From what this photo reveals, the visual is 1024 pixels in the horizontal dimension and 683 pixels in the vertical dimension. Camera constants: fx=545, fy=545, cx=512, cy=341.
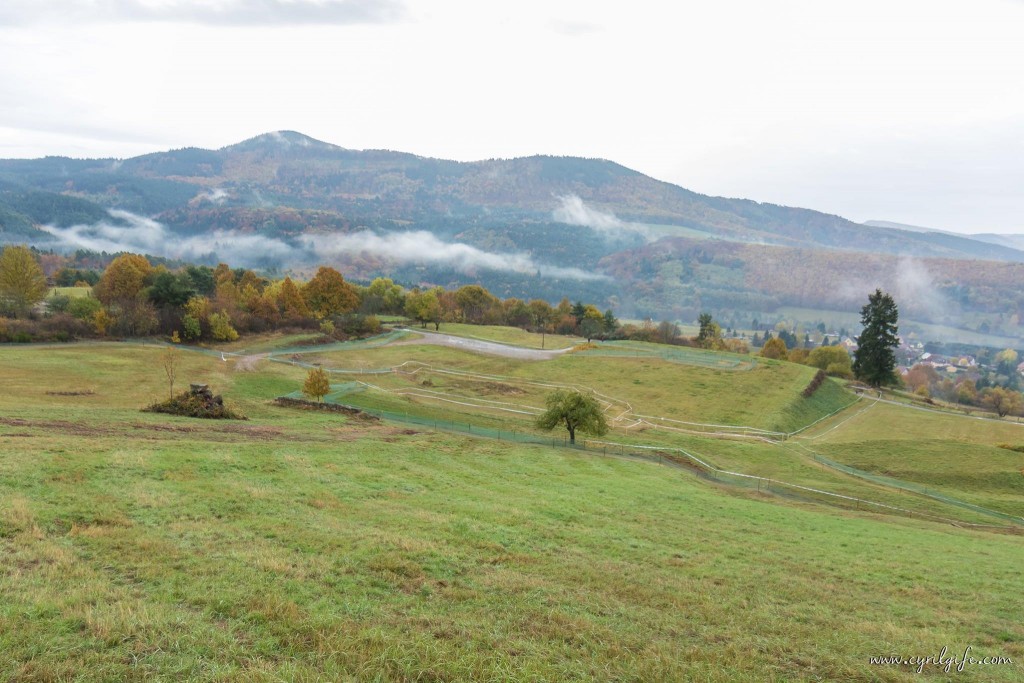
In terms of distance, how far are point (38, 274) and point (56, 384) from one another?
→ 56945 millimetres

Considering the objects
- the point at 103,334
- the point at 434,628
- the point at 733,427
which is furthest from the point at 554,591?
the point at 103,334

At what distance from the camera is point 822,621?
12648 mm

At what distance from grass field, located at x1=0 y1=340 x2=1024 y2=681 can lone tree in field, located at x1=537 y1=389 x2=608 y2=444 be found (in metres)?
12.8

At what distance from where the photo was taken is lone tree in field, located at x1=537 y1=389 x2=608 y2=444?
4516 centimetres

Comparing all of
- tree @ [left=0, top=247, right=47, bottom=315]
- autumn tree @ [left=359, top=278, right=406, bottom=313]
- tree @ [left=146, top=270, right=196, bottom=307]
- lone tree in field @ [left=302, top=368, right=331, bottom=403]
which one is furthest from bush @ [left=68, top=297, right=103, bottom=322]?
autumn tree @ [left=359, top=278, right=406, bottom=313]

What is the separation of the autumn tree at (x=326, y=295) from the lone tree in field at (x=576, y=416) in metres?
78.9

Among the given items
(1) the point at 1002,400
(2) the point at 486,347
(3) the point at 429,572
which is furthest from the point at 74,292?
(1) the point at 1002,400

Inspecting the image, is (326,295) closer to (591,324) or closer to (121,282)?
(121,282)

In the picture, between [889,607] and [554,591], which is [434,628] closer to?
[554,591]

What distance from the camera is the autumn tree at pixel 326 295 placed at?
11262 centimetres

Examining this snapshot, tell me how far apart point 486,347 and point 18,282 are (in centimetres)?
7398

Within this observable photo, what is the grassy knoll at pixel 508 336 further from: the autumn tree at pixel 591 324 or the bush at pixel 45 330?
the bush at pixel 45 330

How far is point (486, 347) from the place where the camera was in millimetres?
102625

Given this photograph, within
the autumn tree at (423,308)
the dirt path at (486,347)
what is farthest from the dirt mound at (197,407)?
the autumn tree at (423,308)
